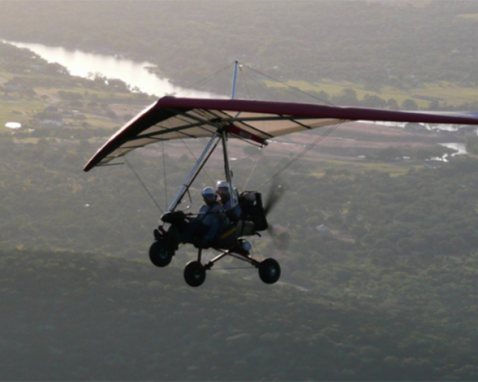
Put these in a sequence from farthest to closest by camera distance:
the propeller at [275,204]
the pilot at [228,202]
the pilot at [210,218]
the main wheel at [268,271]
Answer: the main wheel at [268,271], the propeller at [275,204], the pilot at [228,202], the pilot at [210,218]

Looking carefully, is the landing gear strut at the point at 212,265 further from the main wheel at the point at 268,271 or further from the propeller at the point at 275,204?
the propeller at the point at 275,204

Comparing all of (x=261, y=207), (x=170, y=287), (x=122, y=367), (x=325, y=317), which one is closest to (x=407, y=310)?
(x=325, y=317)

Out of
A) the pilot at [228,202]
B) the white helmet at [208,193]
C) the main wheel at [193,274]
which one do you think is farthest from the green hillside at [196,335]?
the white helmet at [208,193]

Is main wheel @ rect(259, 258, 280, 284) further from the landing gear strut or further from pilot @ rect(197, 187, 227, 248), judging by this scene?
pilot @ rect(197, 187, 227, 248)

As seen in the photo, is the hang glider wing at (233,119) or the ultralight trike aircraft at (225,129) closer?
the hang glider wing at (233,119)

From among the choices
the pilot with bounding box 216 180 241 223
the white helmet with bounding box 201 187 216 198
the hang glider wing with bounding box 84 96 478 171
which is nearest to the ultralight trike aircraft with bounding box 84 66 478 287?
the hang glider wing with bounding box 84 96 478 171

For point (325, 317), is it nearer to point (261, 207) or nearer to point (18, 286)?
point (18, 286)

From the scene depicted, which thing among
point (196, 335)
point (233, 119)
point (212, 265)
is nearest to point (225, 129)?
point (233, 119)
